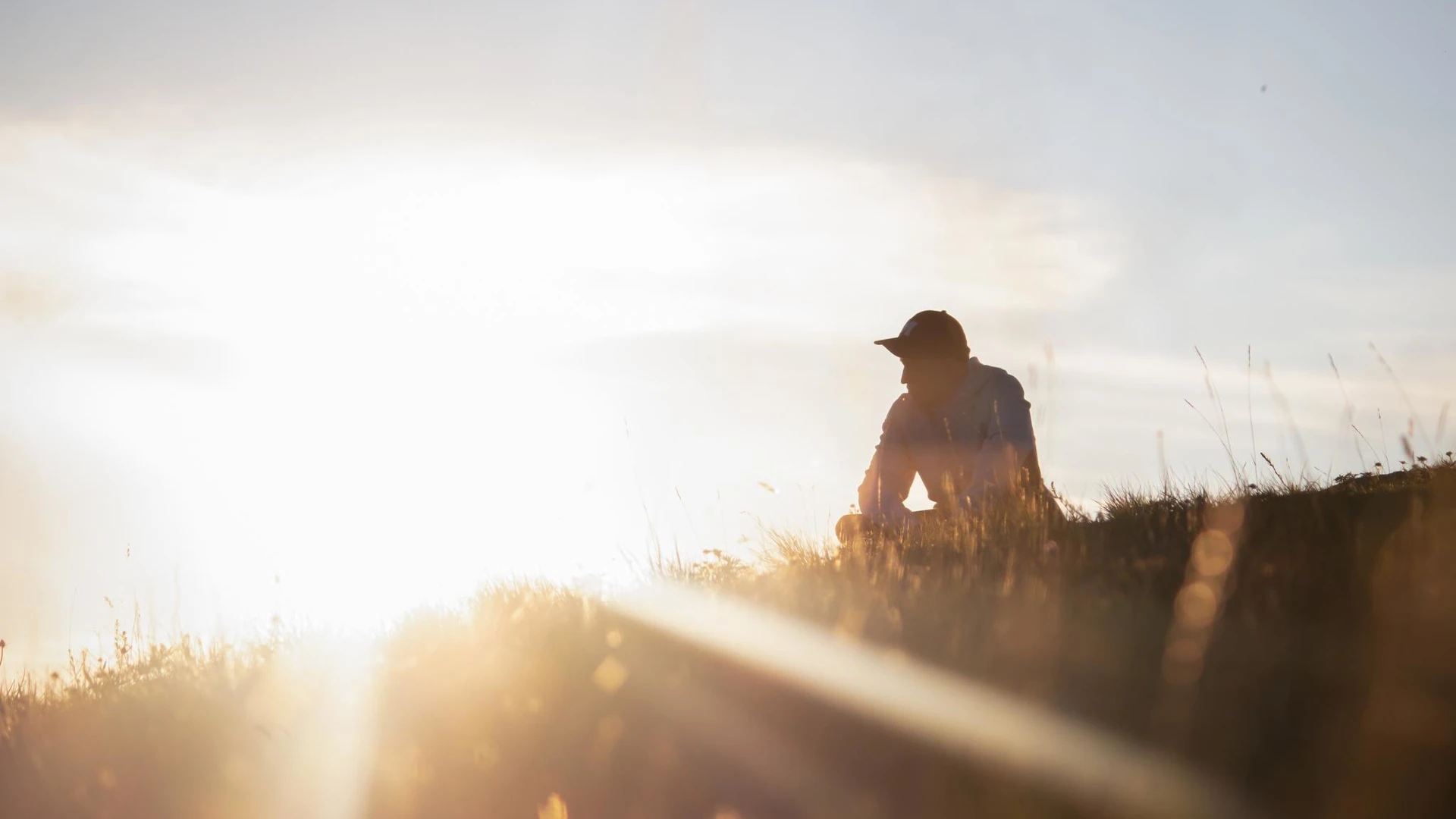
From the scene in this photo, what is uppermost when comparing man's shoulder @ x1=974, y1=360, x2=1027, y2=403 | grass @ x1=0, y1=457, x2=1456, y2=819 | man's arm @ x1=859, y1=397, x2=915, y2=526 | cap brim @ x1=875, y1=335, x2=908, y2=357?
cap brim @ x1=875, y1=335, x2=908, y2=357

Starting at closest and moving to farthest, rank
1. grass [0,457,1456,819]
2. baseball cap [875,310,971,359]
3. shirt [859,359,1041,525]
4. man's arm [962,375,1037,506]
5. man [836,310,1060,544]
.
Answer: grass [0,457,1456,819], man's arm [962,375,1037,506], shirt [859,359,1041,525], man [836,310,1060,544], baseball cap [875,310,971,359]

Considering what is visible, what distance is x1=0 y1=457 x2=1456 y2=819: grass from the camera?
119 inches

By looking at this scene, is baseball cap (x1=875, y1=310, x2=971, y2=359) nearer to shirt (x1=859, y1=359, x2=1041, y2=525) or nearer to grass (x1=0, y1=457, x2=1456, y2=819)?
shirt (x1=859, y1=359, x2=1041, y2=525)

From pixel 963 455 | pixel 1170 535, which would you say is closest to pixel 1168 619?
pixel 1170 535

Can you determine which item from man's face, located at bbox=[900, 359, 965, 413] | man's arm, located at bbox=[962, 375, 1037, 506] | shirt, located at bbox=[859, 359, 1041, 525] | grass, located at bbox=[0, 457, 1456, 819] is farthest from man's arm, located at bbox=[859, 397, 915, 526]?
grass, located at bbox=[0, 457, 1456, 819]

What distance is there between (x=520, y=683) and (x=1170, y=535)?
9.18ft

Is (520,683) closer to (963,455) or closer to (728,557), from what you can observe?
(728,557)

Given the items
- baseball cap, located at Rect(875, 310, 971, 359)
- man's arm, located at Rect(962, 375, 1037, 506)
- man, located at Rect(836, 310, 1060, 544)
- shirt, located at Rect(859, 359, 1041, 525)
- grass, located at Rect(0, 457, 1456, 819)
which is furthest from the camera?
baseball cap, located at Rect(875, 310, 971, 359)

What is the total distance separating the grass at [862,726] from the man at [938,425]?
5.23 ft

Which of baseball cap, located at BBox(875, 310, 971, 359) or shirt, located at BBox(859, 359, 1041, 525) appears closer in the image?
shirt, located at BBox(859, 359, 1041, 525)

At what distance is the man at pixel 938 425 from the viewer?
6906mm

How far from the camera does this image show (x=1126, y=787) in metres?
2.82

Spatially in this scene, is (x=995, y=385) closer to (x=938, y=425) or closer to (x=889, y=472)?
(x=938, y=425)

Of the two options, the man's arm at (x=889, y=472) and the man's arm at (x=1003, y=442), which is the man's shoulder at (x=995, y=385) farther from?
the man's arm at (x=889, y=472)
